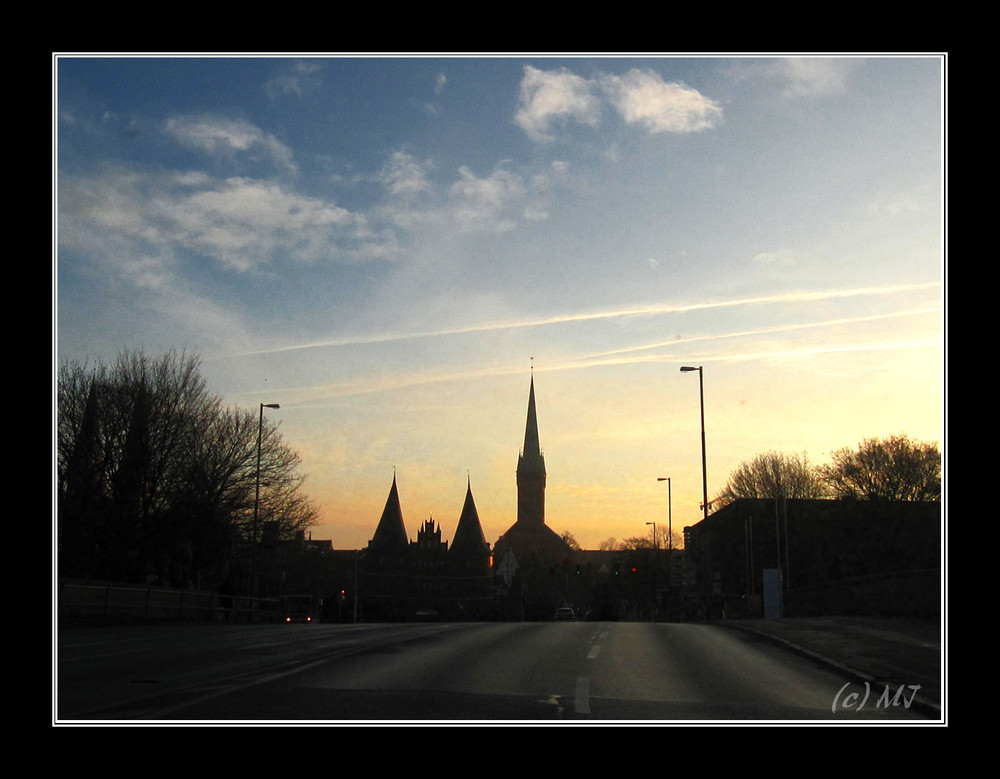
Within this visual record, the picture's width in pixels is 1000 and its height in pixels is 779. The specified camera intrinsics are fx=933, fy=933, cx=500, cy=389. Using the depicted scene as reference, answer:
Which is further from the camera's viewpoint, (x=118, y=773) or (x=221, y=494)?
(x=221, y=494)

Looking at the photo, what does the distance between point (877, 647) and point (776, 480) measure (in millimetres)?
68467

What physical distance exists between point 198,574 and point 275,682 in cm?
4285

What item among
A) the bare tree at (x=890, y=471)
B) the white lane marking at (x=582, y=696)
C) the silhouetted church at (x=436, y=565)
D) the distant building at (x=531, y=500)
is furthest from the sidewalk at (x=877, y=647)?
the distant building at (x=531, y=500)

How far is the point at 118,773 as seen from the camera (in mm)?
6262

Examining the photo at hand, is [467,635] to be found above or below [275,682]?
below

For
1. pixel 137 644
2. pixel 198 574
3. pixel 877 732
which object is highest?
Result: pixel 877 732

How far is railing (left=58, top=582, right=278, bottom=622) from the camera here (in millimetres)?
29156

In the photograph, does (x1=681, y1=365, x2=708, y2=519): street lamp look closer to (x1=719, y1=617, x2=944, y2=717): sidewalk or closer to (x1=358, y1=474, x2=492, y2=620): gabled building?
(x1=719, y1=617, x2=944, y2=717): sidewalk

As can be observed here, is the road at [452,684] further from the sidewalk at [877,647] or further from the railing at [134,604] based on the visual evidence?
the railing at [134,604]

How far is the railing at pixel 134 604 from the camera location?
29.2 m

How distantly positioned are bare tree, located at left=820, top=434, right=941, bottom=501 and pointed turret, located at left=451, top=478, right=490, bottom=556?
322ft
